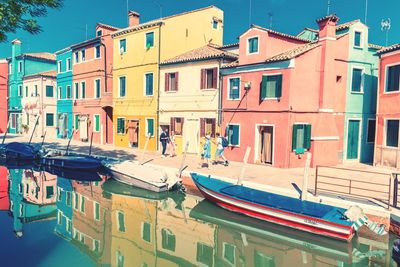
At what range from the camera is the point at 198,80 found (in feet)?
69.7

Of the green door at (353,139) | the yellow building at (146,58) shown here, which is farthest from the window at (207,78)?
the green door at (353,139)

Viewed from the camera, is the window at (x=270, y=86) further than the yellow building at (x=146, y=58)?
No

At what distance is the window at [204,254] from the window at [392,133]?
1251 centimetres

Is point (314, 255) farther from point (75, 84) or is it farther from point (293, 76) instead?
point (75, 84)

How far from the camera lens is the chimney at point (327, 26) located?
17.1 meters

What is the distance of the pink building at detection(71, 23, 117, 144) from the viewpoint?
2812 cm

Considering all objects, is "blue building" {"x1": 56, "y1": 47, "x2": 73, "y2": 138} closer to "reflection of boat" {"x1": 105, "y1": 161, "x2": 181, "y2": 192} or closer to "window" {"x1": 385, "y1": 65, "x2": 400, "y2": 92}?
"reflection of boat" {"x1": 105, "y1": 161, "x2": 181, "y2": 192}

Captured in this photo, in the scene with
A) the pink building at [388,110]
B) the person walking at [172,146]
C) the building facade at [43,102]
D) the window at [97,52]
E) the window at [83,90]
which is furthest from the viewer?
the building facade at [43,102]

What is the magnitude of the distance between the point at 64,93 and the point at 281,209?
97.9ft

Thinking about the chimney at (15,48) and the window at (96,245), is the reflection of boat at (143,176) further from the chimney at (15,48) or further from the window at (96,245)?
the chimney at (15,48)

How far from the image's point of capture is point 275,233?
428 inches

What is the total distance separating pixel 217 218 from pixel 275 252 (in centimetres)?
321

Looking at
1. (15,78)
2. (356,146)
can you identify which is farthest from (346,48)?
(15,78)

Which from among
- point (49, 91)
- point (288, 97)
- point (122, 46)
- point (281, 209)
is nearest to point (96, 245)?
point (281, 209)
